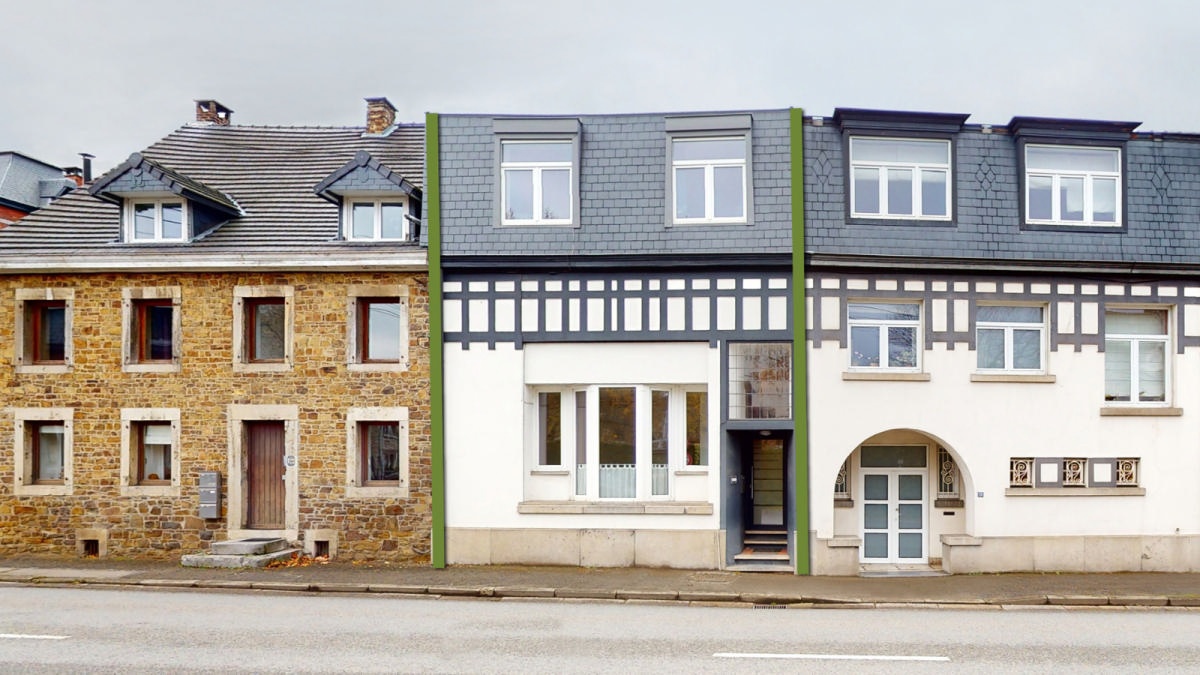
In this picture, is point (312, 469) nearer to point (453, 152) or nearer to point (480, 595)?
point (480, 595)

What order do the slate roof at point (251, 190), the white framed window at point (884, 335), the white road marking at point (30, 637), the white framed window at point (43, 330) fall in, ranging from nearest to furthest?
1. the white road marking at point (30, 637)
2. the white framed window at point (884, 335)
3. the white framed window at point (43, 330)
4. the slate roof at point (251, 190)

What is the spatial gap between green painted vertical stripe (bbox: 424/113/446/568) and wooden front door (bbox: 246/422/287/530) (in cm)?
300

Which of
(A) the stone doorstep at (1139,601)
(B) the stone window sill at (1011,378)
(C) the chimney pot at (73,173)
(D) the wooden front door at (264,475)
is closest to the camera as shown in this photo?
(A) the stone doorstep at (1139,601)

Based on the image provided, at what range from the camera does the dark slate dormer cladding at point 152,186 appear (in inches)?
638

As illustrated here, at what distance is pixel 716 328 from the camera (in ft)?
50.6

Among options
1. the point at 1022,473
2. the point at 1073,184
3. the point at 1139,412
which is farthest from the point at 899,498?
the point at 1073,184

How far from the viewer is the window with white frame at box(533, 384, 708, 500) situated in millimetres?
15852

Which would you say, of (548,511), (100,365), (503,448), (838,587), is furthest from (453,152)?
(838,587)

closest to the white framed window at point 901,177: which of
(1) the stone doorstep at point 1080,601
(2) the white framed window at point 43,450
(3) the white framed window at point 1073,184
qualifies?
(3) the white framed window at point 1073,184

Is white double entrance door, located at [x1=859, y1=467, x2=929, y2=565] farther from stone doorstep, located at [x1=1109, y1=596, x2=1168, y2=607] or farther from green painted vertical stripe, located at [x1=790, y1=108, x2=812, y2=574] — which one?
stone doorstep, located at [x1=1109, y1=596, x2=1168, y2=607]

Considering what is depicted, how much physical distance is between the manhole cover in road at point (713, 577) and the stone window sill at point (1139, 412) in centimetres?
720

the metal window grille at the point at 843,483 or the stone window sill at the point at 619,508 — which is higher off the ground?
the metal window grille at the point at 843,483

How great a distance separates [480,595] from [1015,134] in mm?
12085

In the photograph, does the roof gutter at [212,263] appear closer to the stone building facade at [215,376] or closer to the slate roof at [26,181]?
the stone building facade at [215,376]
